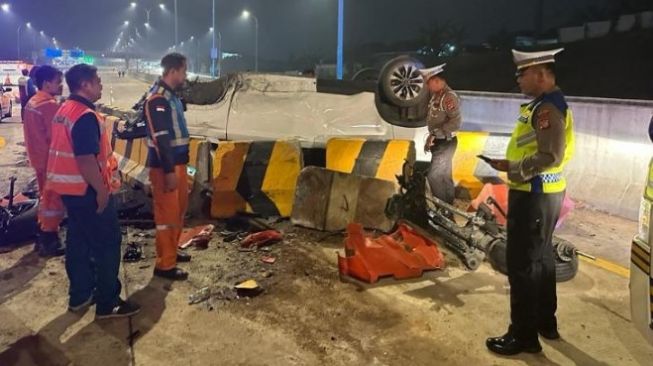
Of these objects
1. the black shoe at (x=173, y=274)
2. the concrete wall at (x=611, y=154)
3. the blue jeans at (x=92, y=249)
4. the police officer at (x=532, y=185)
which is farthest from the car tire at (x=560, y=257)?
the blue jeans at (x=92, y=249)

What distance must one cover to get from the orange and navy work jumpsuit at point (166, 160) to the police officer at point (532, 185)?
273 cm

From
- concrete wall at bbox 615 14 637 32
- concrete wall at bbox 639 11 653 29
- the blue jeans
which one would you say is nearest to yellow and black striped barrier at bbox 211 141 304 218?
the blue jeans

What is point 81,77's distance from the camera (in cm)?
407

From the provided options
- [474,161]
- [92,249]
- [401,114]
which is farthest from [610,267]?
[92,249]

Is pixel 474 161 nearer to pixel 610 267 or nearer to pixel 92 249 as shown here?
pixel 610 267

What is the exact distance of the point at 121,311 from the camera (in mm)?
4234

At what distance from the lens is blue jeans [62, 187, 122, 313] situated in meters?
4.06

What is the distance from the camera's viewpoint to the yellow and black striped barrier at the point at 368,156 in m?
7.05

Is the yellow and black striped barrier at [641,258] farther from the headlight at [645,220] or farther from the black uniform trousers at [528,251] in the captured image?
the black uniform trousers at [528,251]

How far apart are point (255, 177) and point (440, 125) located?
93.1 inches

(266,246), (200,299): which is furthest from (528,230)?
(266,246)

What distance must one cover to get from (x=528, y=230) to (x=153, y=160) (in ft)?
10.4

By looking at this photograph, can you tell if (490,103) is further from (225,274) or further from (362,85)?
(225,274)

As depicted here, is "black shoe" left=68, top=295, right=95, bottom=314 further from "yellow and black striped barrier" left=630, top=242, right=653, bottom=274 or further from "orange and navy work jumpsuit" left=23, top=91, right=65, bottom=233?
"yellow and black striped barrier" left=630, top=242, right=653, bottom=274
